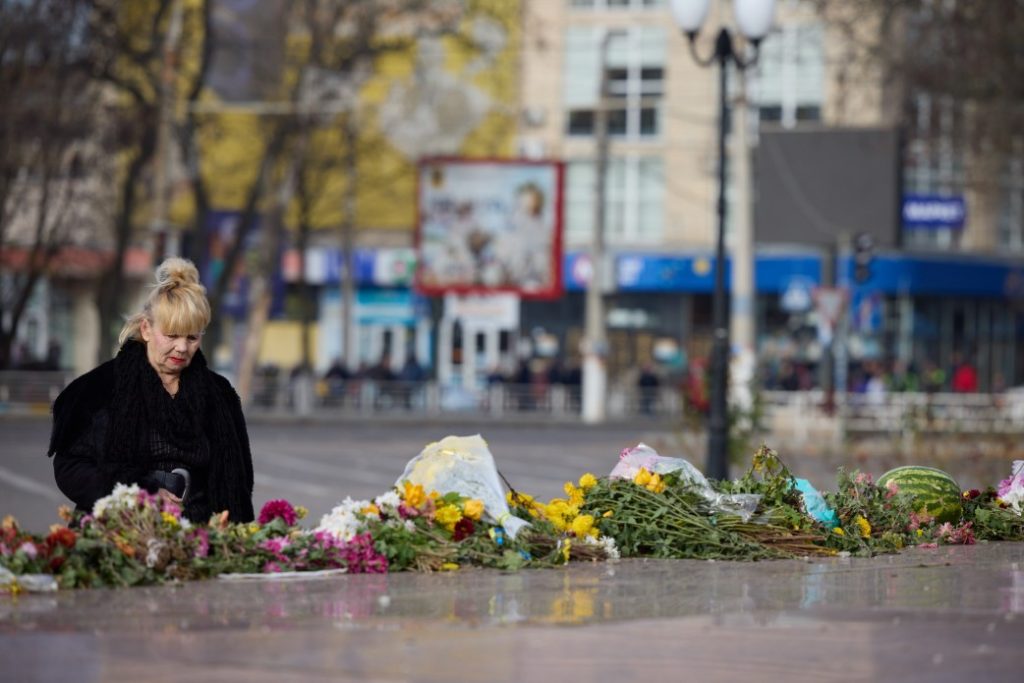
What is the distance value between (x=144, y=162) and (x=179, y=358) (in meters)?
40.0

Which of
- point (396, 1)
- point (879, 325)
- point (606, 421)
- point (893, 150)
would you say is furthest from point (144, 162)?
point (879, 325)

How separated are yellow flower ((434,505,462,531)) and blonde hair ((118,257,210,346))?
1.11 m

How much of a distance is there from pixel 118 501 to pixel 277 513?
2.56 ft

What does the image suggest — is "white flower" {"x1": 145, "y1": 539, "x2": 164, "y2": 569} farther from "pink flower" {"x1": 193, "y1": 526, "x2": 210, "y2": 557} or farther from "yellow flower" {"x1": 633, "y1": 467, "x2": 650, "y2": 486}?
"yellow flower" {"x1": 633, "y1": 467, "x2": 650, "y2": 486}

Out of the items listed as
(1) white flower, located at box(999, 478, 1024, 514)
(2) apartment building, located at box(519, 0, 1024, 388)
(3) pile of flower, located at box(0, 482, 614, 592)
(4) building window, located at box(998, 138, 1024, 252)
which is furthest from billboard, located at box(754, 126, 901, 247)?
(3) pile of flower, located at box(0, 482, 614, 592)

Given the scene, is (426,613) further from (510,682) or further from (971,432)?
(971,432)

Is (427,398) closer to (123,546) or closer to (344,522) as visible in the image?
(344,522)

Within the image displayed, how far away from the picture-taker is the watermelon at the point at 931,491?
32.3 ft

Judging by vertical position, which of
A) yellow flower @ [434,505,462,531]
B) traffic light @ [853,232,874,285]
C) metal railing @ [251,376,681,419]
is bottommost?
metal railing @ [251,376,681,419]

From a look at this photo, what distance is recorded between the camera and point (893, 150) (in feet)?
127

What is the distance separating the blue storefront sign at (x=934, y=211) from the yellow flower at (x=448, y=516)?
5191 cm

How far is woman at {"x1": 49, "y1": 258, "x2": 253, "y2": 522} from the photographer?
7.89m

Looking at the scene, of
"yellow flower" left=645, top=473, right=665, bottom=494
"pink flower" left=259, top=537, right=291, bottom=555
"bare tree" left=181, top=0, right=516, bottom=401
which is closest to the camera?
"pink flower" left=259, top=537, right=291, bottom=555

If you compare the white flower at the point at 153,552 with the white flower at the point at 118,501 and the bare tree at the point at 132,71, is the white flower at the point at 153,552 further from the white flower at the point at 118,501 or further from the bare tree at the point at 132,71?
the bare tree at the point at 132,71
